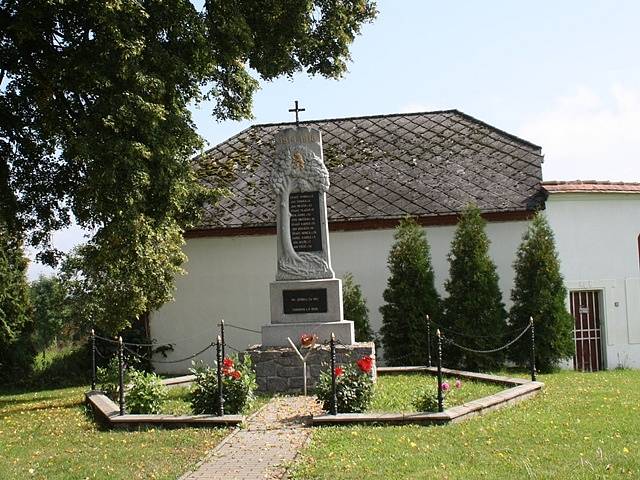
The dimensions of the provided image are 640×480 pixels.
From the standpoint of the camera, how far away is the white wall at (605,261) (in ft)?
61.0

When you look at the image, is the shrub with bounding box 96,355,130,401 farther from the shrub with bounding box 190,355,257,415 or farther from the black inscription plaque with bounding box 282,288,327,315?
the black inscription plaque with bounding box 282,288,327,315

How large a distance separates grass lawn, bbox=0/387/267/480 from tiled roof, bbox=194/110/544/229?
8.12 metres

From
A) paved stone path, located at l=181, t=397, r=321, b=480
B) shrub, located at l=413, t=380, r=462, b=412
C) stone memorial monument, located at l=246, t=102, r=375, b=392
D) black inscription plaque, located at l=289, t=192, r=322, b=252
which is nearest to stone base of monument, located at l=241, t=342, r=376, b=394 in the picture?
stone memorial monument, located at l=246, t=102, r=375, b=392

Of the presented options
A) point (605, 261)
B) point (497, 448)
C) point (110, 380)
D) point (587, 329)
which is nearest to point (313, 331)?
point (110, 380)

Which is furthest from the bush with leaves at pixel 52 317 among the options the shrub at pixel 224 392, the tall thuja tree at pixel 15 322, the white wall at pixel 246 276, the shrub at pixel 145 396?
the shrub at pixel 224 392

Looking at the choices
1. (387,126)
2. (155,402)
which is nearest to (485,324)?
(387,126)

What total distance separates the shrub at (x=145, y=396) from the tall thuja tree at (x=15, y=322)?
899 centimetres

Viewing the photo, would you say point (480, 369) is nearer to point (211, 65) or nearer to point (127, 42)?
point (211, 65)

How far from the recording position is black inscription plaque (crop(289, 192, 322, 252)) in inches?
547

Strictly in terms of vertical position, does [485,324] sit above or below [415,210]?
below

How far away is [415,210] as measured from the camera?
61.9 ft

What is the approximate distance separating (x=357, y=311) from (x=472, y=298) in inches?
104

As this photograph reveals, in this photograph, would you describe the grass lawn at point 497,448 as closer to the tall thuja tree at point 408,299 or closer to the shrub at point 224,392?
the shrub at point 224,392

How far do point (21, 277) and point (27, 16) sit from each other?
28.7 ft
